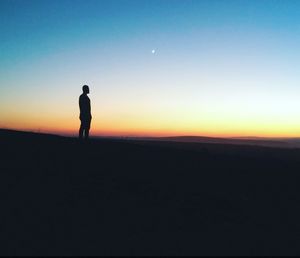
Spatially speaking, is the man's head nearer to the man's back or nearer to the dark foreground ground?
the man's back

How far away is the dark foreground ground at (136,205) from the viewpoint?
884 cm

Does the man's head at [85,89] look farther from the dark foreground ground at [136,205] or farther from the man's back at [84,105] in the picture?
the dark foreground ground at [136,205]

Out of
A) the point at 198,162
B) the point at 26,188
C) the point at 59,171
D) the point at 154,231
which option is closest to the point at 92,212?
the point at 154,231

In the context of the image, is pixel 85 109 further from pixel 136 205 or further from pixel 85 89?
pixel 136 205

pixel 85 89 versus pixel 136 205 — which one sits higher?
pixel 85 89

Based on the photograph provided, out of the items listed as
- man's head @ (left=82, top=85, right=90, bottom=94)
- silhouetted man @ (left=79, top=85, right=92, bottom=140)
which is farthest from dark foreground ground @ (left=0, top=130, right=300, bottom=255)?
man's head @ (left=82, top=85, right=90, bottom=94)

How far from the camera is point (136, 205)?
11.1m

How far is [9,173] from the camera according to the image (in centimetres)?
1298

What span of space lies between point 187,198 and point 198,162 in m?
5.43

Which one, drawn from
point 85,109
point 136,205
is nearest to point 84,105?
point 85,109

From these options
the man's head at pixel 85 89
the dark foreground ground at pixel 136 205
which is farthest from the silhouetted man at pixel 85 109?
the dark foreground ground at pixel 136 205

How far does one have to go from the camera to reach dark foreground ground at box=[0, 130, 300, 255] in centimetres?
884

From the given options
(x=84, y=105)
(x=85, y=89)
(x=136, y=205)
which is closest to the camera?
(x=136, y=205)

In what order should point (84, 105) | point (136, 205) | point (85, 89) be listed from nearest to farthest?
1. point (136, 205)
2. point (85, 89)
3. point (84, 105)
